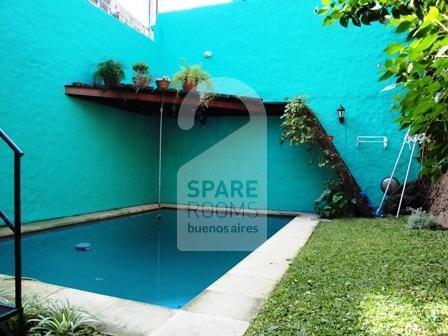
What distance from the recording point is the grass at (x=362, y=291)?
2.10m

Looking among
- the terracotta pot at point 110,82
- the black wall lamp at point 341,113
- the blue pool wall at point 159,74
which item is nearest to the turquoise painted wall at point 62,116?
the blue pool wall at point 159,74

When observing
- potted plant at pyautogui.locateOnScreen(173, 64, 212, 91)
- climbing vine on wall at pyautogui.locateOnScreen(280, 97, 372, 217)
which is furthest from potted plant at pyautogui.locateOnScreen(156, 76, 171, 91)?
climbing vine on wall at pyautogui.locateOnScreen(280, 97, 372, 217)

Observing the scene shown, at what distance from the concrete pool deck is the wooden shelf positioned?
14.7ft

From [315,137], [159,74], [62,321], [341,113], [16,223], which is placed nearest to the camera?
[16,223]

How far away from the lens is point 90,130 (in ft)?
23.5

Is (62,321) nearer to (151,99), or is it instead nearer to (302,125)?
(151,99)

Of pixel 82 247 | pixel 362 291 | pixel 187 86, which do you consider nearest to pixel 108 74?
pixel 187 86

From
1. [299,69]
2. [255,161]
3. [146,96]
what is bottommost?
[255,161]

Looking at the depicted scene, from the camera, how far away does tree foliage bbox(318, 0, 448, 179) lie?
1136 millimetres

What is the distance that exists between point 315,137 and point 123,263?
4960 mm

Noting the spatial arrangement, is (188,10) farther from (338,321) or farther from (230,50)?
(338,321)

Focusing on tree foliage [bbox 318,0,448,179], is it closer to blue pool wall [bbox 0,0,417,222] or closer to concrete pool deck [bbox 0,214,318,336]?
concrete pool deck [bbox 0,214,318,336]

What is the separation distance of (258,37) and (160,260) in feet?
22.2

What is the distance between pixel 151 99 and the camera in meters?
6.96
